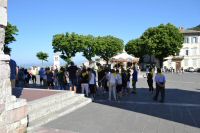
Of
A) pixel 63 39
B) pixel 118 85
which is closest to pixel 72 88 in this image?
pixel 118 85

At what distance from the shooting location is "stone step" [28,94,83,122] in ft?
35.2

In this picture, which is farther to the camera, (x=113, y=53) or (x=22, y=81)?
(x=113, y=53)

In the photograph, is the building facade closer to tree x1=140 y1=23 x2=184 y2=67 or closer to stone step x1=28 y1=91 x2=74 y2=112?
tree x1=140 y1=23 x2=184 y2=67

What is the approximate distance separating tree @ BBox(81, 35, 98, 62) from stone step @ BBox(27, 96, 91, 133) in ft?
Result: 234

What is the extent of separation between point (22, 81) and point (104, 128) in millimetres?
15038

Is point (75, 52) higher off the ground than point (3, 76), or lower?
higher

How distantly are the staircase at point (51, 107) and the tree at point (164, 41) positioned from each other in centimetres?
5685

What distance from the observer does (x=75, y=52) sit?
8719cm

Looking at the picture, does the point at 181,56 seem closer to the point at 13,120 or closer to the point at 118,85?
the point at 118,85

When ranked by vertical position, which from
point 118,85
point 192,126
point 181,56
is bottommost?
point 192,126

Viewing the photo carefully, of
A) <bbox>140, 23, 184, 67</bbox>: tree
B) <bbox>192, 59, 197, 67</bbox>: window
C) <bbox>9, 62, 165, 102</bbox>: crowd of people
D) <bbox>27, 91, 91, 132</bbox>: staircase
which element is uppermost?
<bbox>140, 23, 184, 67</bbox>: tree

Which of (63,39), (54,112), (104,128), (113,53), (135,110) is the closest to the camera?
(104,128)

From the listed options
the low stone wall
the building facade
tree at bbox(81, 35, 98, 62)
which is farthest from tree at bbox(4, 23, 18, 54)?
the building facade

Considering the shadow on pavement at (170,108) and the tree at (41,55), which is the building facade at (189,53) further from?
the shadow on pavement at (170,108)
